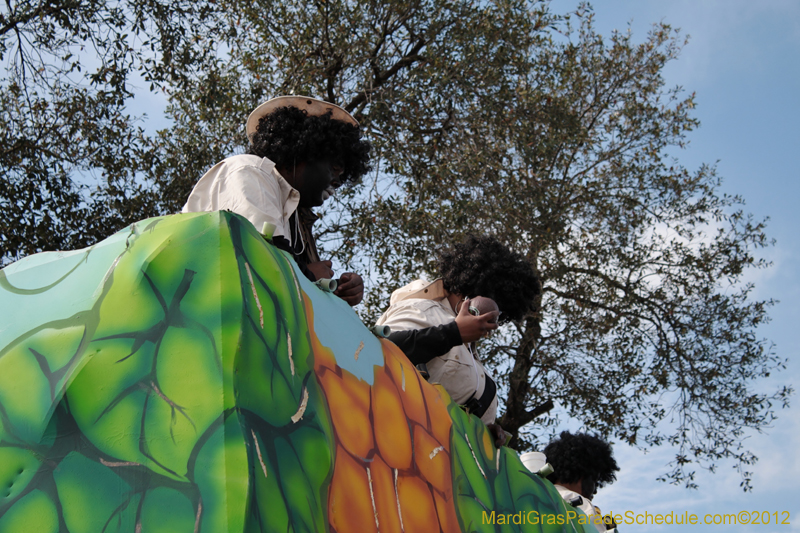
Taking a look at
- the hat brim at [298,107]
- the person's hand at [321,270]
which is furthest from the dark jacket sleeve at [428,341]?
the hat brim at [298,107]

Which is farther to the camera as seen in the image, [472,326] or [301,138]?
[301,138]

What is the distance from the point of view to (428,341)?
285cm

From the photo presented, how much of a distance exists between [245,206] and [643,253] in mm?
8115

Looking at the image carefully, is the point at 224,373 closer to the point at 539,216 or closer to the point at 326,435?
the point at 326,435

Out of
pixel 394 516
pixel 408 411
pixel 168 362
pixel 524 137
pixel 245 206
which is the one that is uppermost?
pixel 524 137

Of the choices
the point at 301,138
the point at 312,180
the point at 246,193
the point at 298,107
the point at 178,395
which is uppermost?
the point at 298,107

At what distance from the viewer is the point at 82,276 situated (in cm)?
170

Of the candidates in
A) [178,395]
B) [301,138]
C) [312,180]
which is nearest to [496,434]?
[312,180]

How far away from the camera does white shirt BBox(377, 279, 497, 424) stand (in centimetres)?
305

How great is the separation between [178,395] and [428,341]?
57.3 inches

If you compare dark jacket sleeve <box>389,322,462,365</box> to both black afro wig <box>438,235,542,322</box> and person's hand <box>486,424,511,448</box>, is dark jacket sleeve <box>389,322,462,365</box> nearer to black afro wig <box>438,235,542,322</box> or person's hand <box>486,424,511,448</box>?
person's hand <box>486,424,511,448</box>

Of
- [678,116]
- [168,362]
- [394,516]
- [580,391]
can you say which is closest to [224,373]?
[168,362]

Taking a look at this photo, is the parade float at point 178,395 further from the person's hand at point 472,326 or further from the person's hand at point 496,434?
the person's hand at point 496,434

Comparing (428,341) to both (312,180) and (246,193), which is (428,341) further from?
(246,193)
